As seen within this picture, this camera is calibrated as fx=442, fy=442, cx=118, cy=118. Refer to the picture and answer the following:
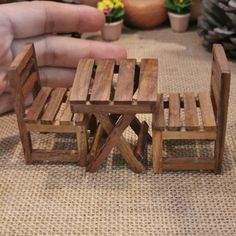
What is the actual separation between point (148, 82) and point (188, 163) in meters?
0.28

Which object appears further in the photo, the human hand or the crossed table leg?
the human hand

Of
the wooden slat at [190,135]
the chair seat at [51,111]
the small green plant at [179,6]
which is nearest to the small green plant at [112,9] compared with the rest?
the small green plant at [179,6]

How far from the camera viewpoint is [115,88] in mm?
1354

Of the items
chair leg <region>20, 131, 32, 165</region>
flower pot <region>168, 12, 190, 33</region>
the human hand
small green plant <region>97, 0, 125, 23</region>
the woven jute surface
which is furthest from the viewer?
flower pot <region>168, 12, 190, 33</region>

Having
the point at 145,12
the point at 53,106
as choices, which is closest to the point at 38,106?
the point at 53,106

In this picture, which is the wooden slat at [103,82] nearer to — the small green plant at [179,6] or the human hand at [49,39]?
the human hand at [49,39]

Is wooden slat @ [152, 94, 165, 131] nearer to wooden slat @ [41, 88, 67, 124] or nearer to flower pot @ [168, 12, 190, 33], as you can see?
wooden slat @ [41, 88, 67, 124]

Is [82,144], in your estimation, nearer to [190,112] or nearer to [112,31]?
[190,112]

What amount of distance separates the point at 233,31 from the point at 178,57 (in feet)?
1.01

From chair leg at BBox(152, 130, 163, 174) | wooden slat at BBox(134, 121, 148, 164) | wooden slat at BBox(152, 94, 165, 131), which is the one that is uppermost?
wooden slat at BBox(152, 94, 165, 131)

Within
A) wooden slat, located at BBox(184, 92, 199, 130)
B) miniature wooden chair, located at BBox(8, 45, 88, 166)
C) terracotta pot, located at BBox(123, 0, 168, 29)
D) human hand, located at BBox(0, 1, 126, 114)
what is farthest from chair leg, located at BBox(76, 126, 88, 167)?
terracotta pot, located at BBox(123, 0, 168, 29)

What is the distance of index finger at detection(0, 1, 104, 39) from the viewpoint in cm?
170

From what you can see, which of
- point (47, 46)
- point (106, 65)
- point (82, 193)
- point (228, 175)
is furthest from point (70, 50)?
point (228, 175)

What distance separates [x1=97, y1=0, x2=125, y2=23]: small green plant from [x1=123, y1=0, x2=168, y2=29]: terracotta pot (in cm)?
9
